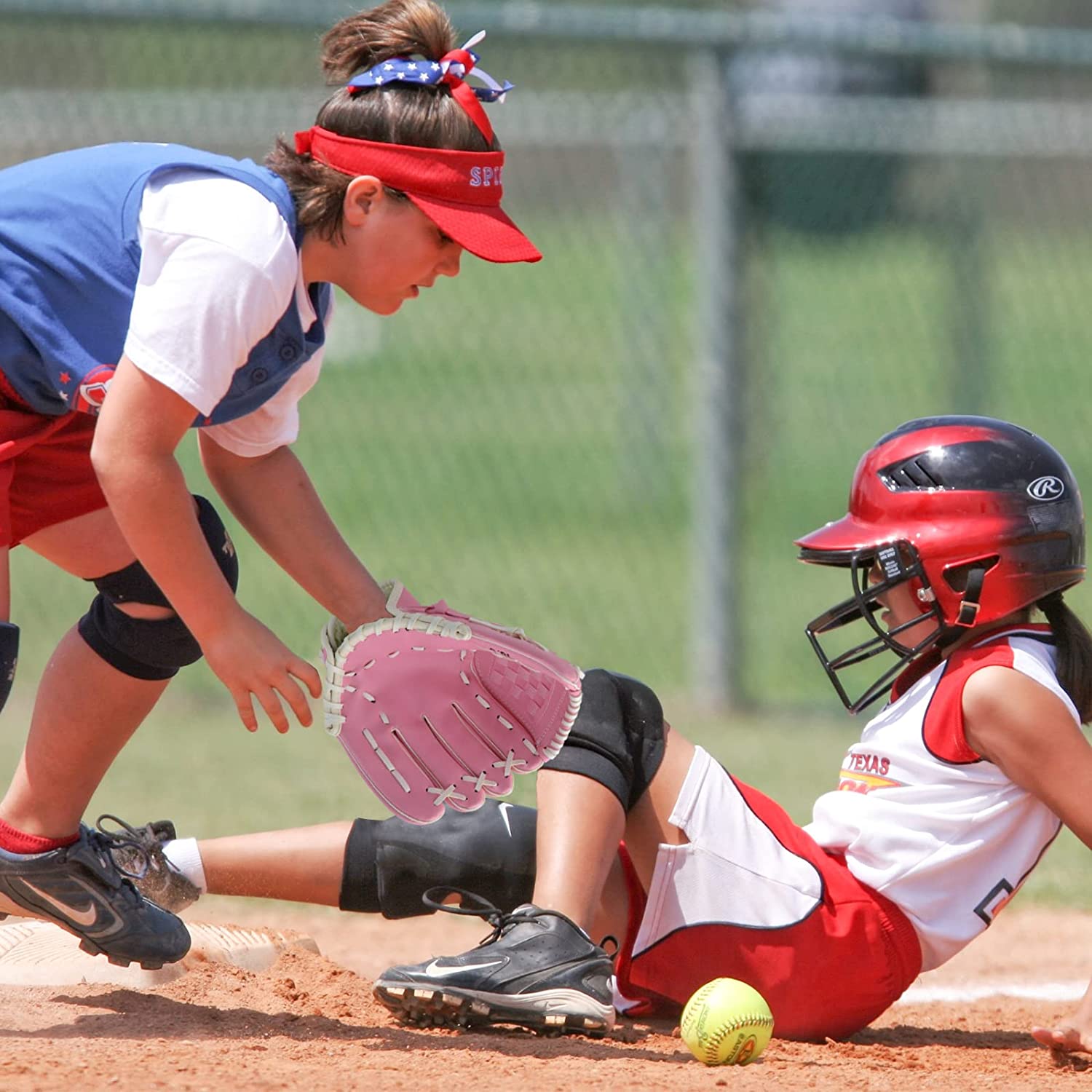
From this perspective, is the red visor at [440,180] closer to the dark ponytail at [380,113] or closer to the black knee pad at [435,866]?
the dark ponytail at [380,113]

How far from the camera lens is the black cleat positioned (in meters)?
3.47

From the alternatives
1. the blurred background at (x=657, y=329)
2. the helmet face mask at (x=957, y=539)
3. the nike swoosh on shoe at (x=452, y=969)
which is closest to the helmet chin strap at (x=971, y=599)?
the helmet face mask at (x=957, y=539)

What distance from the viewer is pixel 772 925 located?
3195 millimetres

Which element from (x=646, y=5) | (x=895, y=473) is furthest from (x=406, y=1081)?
(x=646, y=5)

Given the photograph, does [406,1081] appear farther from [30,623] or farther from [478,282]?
[478,282]

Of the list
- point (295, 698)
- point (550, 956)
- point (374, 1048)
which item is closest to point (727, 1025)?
point (550, 956)

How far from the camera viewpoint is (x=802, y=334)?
12227mm

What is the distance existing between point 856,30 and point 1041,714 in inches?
186

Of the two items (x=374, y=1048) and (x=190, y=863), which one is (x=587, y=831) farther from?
(x=190, y=863)

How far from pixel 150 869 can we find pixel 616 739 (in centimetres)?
99

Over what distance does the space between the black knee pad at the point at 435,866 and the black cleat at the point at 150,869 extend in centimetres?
32

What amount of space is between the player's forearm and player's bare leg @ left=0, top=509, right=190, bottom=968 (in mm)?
242

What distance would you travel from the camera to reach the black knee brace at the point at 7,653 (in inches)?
115

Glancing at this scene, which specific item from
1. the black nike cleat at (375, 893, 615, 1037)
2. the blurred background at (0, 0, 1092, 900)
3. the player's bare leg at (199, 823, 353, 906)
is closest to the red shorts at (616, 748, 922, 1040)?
the black nike cleat at (375, 893, 615, 1037)
